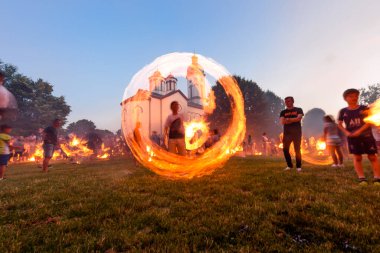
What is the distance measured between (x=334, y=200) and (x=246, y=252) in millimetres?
3194

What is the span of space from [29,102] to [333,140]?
245 feet

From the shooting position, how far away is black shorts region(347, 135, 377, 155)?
21.8 feet

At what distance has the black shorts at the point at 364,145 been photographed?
6633mm

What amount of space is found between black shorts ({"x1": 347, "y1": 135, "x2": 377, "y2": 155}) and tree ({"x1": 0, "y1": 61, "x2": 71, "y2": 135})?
226 ft

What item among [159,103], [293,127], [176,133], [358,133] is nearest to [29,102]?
[159,103]

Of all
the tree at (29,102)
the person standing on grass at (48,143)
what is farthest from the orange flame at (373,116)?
the tree at (29,102)

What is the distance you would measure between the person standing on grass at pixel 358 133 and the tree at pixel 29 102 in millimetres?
68609

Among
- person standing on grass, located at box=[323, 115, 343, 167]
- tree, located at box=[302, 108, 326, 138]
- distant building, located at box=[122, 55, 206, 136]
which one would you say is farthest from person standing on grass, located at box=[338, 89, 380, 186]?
tree, located at box=[302, 108, 326, 138]

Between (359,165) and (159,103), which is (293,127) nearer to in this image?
(359,165)

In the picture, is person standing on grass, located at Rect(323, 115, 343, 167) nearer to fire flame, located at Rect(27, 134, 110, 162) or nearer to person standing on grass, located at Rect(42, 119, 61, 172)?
person standing on grass, located at Rect(42, 119, 61, 172)

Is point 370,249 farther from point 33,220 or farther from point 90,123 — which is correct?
point 90,123

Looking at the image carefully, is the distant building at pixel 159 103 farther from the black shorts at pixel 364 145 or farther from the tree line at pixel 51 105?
the black shorts at pixel 364 145

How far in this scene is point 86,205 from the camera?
498 cm

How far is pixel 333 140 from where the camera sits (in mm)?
11289
